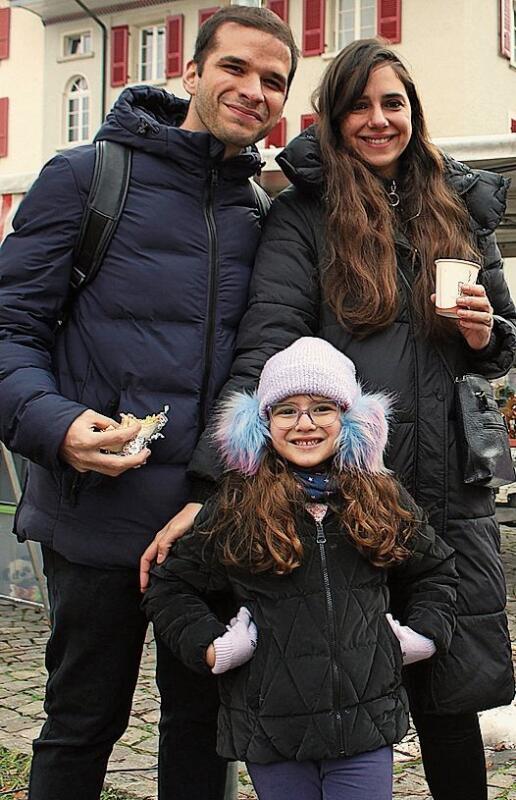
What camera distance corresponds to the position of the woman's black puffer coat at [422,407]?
2572 millimetres

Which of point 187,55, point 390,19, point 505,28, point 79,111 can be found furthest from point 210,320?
point 79,111

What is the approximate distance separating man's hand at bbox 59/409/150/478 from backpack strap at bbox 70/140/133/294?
0.38m

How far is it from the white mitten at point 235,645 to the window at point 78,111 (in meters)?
25.0

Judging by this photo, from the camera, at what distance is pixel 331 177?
2652mm

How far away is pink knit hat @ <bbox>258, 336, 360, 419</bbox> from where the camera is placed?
95.3 inches

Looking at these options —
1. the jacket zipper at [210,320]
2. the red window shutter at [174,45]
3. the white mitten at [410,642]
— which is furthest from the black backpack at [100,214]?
the red window shutter at [174,45]

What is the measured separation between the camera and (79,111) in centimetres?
2612

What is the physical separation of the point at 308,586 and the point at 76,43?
86.9 feet

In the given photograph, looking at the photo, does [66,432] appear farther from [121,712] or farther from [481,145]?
[481,145]

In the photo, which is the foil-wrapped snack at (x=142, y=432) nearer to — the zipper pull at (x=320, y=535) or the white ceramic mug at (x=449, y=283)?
the zipper pull at (x=320, y=535)

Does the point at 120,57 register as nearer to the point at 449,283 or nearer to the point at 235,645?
the point at 449,283

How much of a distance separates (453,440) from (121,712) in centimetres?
107

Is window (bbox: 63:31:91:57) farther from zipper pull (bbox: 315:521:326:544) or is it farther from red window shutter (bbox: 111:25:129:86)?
zipper pull (bbox: 315:521:326:544)

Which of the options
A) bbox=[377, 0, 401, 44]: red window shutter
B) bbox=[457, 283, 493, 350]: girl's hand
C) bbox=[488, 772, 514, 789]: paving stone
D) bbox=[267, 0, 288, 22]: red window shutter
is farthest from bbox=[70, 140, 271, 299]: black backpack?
bbox=[267, 0, 288, 22]: red window shutter
